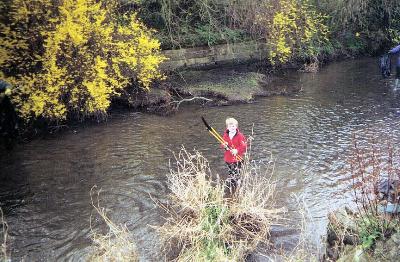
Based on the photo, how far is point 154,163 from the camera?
10.9 m

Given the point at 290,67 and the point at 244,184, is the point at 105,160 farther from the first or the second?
the point at 290,67

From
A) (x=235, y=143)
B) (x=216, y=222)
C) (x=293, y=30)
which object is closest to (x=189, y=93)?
(x=293, y=30)

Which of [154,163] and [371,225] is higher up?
[371,225]

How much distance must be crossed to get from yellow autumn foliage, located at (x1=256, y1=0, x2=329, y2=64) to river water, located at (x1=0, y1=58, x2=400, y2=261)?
3878 millimetres

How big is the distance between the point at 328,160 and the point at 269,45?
1080cm

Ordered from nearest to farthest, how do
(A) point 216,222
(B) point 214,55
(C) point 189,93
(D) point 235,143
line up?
(A) point 216,222 → (D) point 235,143 → (C) point 189,93 → (B) point 214,55

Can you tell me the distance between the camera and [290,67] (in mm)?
21750

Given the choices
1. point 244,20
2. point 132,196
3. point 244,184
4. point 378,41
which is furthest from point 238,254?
point 378,41

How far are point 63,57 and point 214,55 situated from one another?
844 cm

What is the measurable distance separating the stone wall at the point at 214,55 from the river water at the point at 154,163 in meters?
3.49

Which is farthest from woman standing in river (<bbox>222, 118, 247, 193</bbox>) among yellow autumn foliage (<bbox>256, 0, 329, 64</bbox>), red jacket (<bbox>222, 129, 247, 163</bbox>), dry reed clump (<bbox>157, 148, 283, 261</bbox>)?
yellow autumn foliage (<bbox>256, 0, 329, 64</bbox>)

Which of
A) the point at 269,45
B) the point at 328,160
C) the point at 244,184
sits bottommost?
the point at 328,160

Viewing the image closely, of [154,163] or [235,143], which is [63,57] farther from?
[235,143]

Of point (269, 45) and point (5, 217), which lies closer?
point (5, 217)
